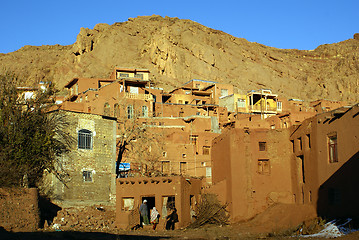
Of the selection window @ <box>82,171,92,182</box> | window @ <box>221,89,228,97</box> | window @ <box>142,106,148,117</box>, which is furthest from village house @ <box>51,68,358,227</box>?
window @ <box>221,89,228,97</box>

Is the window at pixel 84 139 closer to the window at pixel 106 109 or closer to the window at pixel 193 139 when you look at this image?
the window at pixel 193 139

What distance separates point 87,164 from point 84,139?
1.63 meters

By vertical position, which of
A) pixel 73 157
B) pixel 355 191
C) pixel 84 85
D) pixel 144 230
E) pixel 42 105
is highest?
pixel 84 85

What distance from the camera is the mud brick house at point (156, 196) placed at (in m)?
28.1

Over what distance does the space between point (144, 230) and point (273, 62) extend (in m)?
88.7

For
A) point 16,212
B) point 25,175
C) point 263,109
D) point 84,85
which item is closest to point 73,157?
point 25,175

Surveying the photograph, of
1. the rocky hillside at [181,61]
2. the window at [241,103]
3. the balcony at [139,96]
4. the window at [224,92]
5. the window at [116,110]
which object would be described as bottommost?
the window at [116,110]

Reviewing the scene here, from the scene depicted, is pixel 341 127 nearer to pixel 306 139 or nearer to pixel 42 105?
pixel 306 139

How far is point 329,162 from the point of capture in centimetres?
2658

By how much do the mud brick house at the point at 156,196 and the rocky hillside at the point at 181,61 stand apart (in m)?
45.0

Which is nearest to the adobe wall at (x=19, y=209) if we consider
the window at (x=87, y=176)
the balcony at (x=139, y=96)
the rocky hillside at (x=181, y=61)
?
the window at (x=87, y=176)

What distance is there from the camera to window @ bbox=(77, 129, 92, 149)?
1225 inches

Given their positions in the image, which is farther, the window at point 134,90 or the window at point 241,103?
the window at point 241,103

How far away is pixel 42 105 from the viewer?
105 ft
